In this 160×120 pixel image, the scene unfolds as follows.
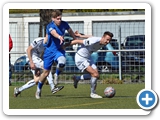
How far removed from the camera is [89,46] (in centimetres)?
1289

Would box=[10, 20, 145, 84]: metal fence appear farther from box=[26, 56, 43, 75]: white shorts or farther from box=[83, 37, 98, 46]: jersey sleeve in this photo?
box=[83, 37, 98, 46]: jersey sleeve

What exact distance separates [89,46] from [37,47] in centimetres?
126

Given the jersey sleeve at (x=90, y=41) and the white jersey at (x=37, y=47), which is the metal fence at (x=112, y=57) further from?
the jersey sleeve at (x=90, y=41)

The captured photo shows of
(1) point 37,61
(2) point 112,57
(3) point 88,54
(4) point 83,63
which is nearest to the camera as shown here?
(4) point 83,63

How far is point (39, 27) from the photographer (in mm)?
16672

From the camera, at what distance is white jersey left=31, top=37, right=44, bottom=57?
1333cm

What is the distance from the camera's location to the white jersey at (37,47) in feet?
43.7

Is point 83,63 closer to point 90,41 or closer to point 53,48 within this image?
point 90,41

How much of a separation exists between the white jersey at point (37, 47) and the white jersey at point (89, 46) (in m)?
0.84

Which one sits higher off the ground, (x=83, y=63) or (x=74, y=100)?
(x=83, y=63)

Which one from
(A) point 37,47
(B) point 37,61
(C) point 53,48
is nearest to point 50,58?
(C) point 53,48

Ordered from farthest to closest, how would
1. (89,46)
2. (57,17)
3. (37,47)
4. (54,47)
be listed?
(37,47) < (89,46) < (54,47) < (57,17)

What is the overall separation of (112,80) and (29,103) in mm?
5648
